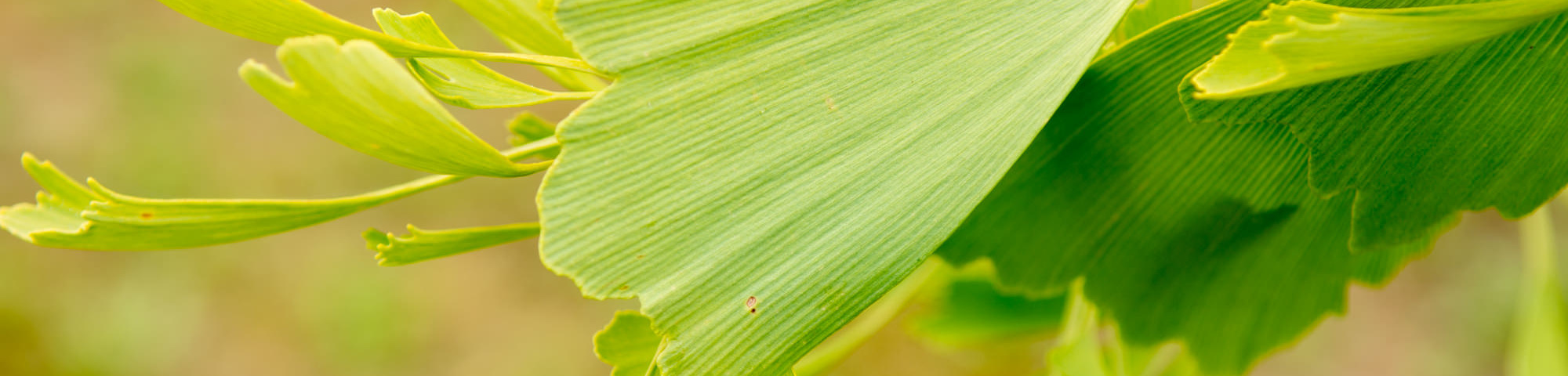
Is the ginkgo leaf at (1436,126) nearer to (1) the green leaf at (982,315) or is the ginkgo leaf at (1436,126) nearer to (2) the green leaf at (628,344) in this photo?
(2) the green leaf at (628,344)

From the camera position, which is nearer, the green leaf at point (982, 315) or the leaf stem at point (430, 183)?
the leaf stem at point (430, 183)

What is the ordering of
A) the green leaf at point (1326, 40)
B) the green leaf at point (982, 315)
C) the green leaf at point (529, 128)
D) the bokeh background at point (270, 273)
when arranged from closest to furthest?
the green leaf at point (1326, 40), the green leaf at point (529, 128), the green leaf at point (982, 315), the bokeh background at point (270, 273)

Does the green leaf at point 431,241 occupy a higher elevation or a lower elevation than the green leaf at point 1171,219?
higher

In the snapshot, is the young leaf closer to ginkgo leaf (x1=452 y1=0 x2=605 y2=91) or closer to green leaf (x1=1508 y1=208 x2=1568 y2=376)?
ginkgo leaf (x1=452 y1=0 x2=605 y2=91)

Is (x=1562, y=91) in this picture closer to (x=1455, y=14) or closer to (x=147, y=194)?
(x=1455, y=14)

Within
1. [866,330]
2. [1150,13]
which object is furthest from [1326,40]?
[866,330]

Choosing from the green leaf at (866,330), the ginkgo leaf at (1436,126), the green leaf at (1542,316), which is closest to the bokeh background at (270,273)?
the green leaf at (866,330)

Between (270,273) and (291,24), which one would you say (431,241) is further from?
(270,273)
